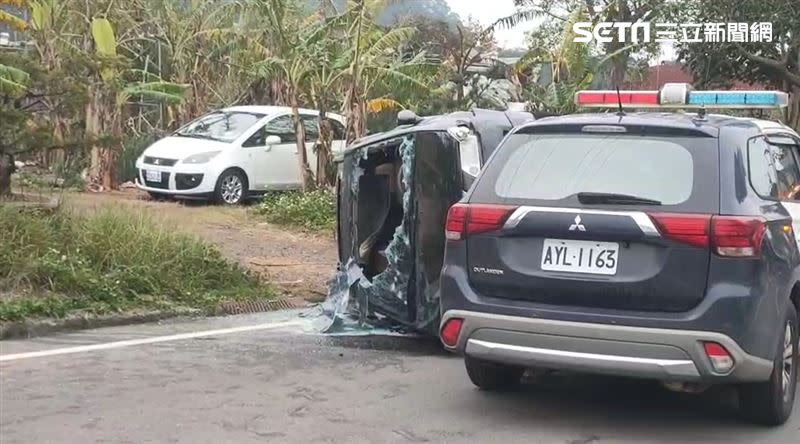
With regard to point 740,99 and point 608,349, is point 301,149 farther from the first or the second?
point 608,349

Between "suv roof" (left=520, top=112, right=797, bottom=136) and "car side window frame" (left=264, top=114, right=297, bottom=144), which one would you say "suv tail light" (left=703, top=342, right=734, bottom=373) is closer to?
"suv roof" (left=520, top=112, right=797, bottom=136)

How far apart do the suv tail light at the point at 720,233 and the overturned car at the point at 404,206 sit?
227 cm

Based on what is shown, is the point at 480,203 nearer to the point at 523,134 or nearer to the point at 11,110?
the point at 523,134

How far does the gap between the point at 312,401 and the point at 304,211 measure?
809 cm

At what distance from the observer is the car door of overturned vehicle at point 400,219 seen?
289 inches

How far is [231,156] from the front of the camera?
623 inches

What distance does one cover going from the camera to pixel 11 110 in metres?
9.97

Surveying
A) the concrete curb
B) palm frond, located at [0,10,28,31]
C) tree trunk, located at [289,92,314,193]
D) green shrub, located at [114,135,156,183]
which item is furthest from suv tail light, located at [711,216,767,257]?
palm frond, located at [0,10,28,31]

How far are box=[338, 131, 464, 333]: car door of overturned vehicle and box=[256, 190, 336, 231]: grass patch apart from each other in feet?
17.4

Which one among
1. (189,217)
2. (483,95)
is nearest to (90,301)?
(189,217)

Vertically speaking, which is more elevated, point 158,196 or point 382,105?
point 382,105

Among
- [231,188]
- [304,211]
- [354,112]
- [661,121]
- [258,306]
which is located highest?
[354,112]

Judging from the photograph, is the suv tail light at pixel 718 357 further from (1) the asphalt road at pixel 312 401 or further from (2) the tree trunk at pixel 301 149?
(2) the tree trunk at pixel 301 149

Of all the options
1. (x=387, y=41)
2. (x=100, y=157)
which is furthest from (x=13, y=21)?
(x=387, y=41)
